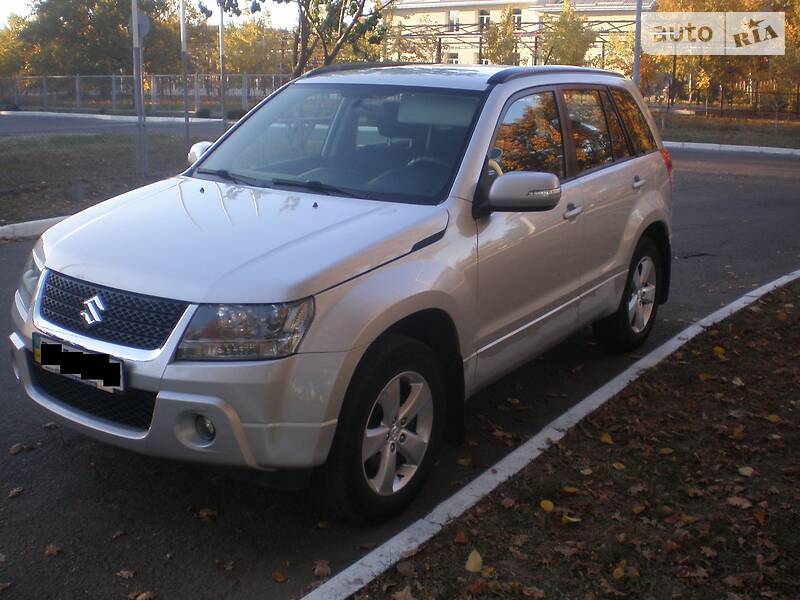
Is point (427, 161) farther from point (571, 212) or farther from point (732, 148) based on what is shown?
point (732, 148)

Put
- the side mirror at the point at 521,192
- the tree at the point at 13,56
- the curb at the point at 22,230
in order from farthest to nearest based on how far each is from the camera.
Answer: the tree at the point at 13,56, the curb at the point at 22,230, the side mirror at the point at 521,192

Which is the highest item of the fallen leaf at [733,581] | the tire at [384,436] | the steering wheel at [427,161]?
the steering wheel at [427,161]

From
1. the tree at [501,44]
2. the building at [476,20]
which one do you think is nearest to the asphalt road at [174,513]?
the building at [476,20]

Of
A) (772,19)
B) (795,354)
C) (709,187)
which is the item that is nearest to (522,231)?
(795,354)

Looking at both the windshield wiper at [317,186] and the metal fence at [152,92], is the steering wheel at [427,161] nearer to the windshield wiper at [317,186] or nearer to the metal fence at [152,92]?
the windshield wiper at [317,186]

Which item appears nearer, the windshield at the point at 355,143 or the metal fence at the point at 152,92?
the windshield at the point at 355,143

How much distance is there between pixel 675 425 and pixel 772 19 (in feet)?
128

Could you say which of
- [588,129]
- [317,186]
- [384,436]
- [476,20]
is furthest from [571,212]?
[476,20]


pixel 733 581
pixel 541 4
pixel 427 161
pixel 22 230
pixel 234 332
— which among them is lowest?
pixel 733 581

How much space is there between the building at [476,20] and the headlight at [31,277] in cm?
4445

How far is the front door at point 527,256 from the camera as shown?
4.68 metres

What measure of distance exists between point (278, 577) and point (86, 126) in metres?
32.9

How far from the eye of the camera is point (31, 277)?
4.32 m

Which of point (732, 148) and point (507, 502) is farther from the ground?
point (732, 148)
